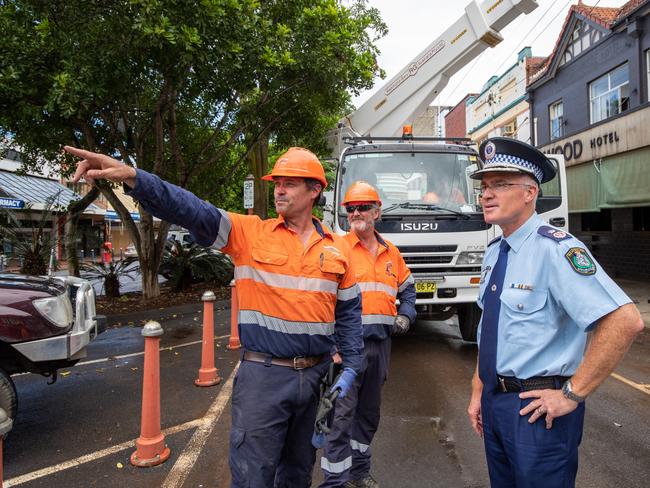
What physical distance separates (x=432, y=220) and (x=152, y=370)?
139 inches

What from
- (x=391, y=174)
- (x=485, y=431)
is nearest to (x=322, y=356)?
(x=485, y=431)

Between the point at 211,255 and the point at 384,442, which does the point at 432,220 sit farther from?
the point at 211,255

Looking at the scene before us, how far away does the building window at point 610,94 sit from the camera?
494 inches

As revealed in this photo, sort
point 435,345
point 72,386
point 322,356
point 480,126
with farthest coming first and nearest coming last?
point 480,126 → point 435,345 → point 72,386 → point 322,356

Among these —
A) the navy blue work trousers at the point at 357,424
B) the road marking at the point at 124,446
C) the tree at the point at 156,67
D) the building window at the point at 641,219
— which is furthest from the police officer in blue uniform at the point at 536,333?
the building window at the point at 641,219

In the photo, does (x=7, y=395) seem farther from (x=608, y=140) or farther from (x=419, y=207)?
(x=608, y=140)

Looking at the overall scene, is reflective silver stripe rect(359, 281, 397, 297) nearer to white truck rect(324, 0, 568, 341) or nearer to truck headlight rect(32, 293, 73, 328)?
white truck rect(324, 0, 568, 341)

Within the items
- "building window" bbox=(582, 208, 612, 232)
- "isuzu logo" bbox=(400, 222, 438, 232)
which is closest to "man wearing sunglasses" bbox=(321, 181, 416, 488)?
"isuzu logo" bbox=(400, 222, 438, 232)

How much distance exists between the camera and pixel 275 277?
2.19m

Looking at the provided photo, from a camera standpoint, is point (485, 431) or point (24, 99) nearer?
point (485, 431)

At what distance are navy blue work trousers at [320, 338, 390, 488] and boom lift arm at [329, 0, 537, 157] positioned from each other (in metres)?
5.88

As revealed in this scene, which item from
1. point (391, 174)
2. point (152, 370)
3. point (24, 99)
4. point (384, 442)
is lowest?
point (384, 442)

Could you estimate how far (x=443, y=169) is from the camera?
6066 millimetres

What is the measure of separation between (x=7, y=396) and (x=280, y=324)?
2750 mm
